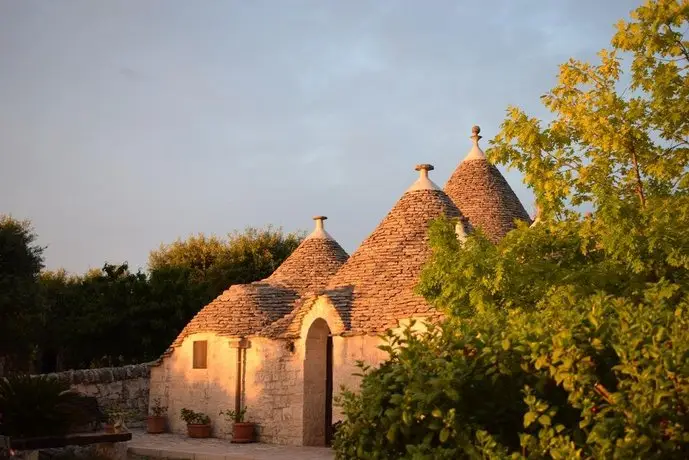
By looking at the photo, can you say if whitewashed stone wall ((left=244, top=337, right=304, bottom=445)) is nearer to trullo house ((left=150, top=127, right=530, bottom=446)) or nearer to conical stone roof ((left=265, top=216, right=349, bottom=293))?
trullo house ((left=150, top=127, right=530, bottom=446))

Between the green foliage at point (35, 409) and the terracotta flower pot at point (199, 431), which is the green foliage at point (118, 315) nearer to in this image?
the terracotta flower pot at point (199, 431)

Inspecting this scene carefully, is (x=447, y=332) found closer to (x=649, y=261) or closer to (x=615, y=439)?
(x=615, y=439)

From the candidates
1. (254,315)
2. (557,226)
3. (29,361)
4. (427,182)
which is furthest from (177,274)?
(557,226)

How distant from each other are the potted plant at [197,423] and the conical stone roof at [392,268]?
4.34 metres

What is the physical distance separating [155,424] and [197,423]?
1.51m

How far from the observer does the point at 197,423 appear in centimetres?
1958

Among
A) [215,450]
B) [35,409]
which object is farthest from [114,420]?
[35,409]

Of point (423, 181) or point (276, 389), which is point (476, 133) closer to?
point (423, 181)

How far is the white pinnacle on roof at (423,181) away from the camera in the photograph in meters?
19.8

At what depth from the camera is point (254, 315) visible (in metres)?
19.8

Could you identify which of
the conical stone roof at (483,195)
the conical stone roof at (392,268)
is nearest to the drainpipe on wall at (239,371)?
the conical stone roof at (392,268)

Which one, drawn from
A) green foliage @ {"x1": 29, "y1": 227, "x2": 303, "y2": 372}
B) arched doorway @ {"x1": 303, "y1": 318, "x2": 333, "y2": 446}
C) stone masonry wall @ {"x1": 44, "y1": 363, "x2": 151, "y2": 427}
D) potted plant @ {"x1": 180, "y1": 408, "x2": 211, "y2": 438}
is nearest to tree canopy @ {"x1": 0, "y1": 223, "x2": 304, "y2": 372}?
green foliage @ {"x1": 29, "y1": 227, "x2": 303, "y2": 372}

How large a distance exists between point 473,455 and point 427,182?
15.4m

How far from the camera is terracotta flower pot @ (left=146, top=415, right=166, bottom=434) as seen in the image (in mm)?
20484
